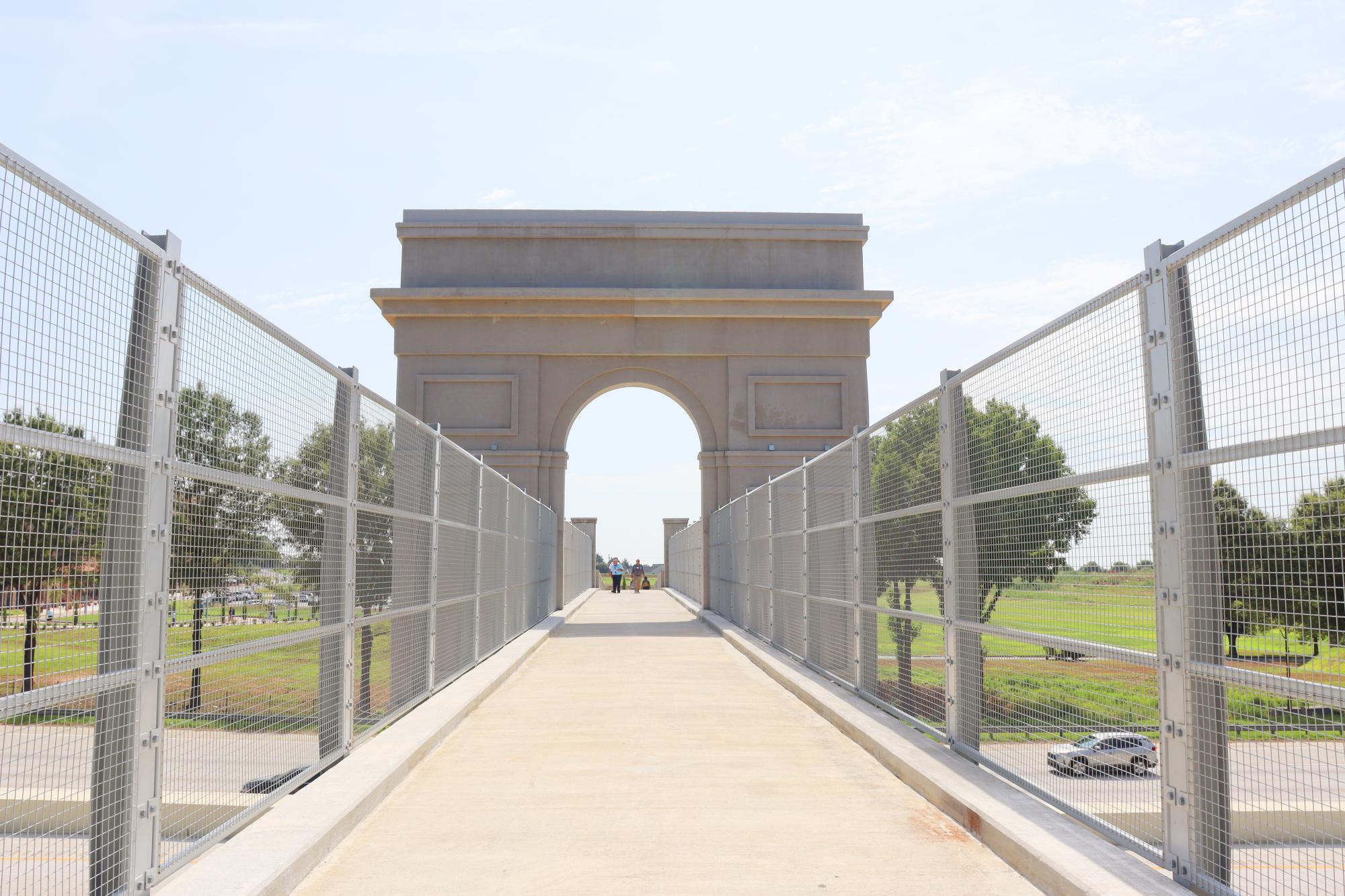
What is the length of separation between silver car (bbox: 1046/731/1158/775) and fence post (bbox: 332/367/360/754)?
3.94 metres

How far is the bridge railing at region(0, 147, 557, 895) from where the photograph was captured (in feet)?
10.1

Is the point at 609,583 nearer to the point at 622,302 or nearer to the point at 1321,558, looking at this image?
the point at 622,302

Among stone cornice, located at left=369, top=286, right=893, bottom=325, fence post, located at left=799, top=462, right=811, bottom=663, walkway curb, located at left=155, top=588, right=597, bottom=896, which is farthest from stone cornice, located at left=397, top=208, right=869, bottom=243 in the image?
walkway curb, located at left=155, top=588, right=597, bottom=896

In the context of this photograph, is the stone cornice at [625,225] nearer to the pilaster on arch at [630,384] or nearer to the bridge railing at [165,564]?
the pilaster on arch at [630,384]

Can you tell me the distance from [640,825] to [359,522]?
8.79 ft

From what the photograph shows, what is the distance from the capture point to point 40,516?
3137 millimetres

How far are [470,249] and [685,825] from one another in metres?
24.8

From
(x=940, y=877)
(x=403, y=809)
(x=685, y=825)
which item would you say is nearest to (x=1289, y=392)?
(x=940, y=877)

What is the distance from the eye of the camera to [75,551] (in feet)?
11.0

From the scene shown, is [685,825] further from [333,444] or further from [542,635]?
[542,635]

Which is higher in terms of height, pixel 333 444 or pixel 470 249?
pixel 470 249

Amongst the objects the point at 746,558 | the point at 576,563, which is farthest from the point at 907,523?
the point at 576,563

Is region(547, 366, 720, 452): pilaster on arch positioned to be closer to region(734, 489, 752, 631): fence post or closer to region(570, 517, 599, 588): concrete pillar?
region(734, 489, 752, 631): fence post

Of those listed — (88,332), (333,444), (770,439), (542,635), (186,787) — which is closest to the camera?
(88,332)
